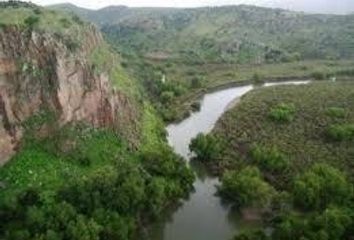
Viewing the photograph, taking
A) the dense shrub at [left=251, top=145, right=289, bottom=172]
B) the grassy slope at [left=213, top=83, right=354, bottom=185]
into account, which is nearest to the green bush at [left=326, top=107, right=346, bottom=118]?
the grassy slope at [left=213, top=83, right=354, bottom=185]

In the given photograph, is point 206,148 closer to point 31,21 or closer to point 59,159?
point 59,159

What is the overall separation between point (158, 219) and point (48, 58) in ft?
77.9

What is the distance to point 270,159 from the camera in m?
80.1

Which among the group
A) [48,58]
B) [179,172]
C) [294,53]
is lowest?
[294,53]

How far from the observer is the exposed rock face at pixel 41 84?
6988 cm

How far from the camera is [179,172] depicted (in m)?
73.4

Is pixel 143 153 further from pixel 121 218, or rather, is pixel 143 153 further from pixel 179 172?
pixel 121 218

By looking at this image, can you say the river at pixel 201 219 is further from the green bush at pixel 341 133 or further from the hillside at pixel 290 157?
the green bush at pixel 341 133

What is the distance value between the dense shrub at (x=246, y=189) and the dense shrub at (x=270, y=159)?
636cm

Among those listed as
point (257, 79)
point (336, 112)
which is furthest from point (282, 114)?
point (257, 79)

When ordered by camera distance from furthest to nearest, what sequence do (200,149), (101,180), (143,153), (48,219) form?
(200,149)
(143,153)
(101,180)
(48,219)

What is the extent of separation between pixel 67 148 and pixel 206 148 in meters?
21.5

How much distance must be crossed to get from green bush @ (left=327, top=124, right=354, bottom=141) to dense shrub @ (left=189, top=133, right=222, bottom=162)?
17038 mm

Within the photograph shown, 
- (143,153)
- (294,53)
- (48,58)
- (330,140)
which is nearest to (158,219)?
(143,153)
